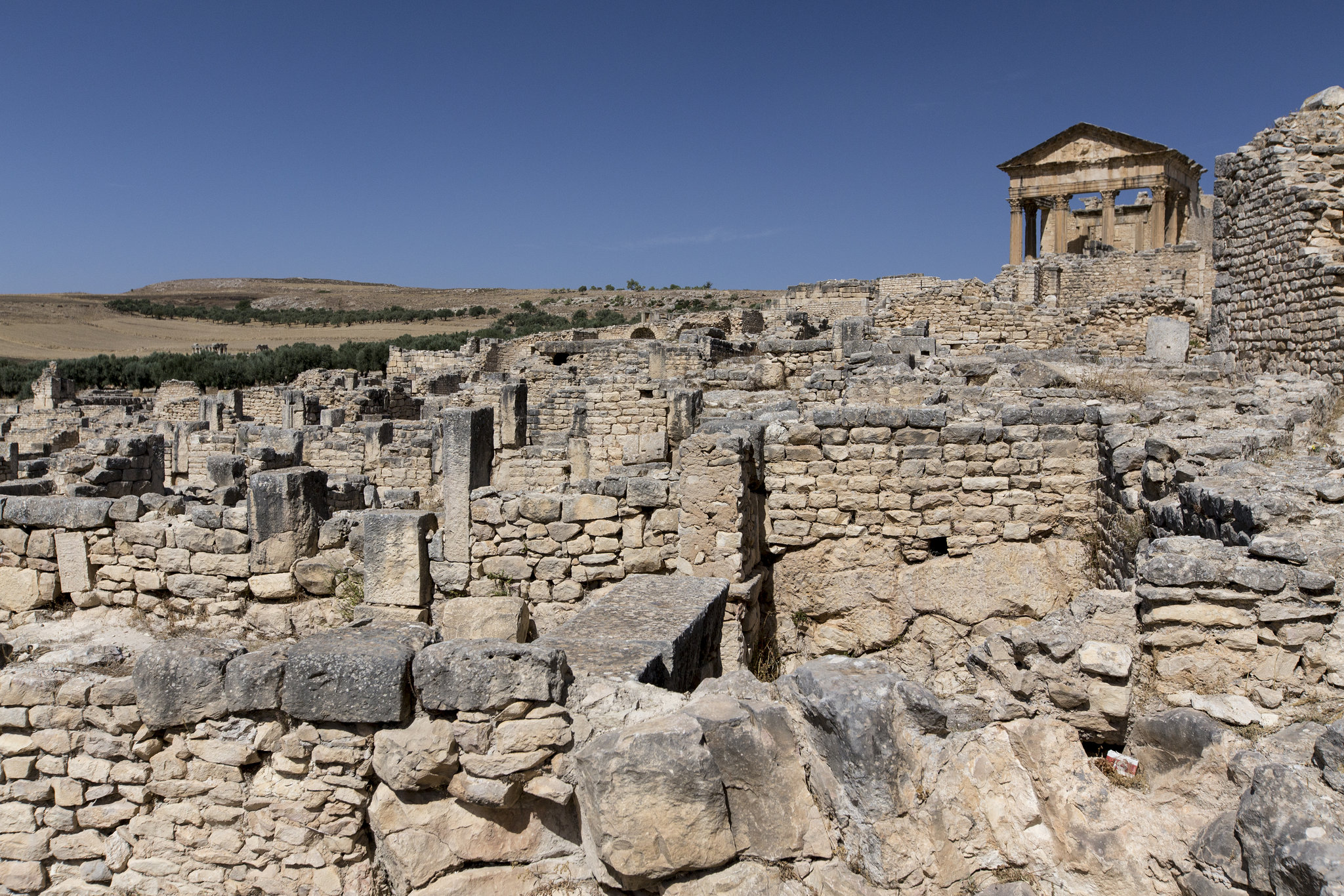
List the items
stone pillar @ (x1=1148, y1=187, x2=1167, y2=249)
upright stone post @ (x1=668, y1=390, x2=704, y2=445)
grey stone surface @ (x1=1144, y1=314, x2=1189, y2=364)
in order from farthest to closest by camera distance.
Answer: stone pillar @ (x1=1148, y1=187, x2=1167, y2=249), grey stone surface @ (x1=1144, y1=314, x2=1189, y2=364), upright stone post @ (x1=668, y1=390, x2=704, y2=445)

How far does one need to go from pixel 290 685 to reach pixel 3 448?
599 inches

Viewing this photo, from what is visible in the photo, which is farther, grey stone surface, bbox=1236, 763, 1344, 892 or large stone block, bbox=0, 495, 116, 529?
large stone block, bbox=0, 495, 116, 529

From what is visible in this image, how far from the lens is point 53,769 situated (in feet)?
11.2

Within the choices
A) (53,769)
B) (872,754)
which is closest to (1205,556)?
(872,754)

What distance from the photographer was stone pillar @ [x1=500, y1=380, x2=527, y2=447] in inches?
592

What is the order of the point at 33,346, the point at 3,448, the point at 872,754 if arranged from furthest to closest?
the point at 33,346 → the point at 3,448 → the point at 872,754

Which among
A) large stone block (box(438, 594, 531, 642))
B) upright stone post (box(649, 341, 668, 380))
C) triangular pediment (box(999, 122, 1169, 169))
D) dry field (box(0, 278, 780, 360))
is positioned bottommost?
large stone block (box(438, 594, 531, 642))

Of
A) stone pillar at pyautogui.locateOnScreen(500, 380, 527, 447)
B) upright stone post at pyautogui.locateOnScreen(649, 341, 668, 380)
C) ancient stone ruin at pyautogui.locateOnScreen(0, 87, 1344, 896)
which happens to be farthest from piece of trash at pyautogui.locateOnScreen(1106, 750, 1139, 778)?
stone pillar at pyautogui.locateOnScreen(500, 380, 527, 447)

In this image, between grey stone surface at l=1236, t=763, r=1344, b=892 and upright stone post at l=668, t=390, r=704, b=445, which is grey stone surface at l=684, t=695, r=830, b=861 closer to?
grey stone surface at l=1236, t=763, r=1344, b=892

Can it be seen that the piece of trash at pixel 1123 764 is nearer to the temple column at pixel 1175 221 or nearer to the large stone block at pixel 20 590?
the large stone block at pixel 20 590

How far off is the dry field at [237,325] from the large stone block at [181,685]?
56.0 meters

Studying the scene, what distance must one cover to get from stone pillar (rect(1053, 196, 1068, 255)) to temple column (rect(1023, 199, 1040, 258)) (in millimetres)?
1102

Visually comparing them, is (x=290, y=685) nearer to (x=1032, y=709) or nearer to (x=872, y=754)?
(x=872, y=754)

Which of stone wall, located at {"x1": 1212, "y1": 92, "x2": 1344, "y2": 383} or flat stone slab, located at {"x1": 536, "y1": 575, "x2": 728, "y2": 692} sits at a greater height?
stone wall, located at {"x1": 1212, "y1": 92, "x2": 1344, "y2": 383}
